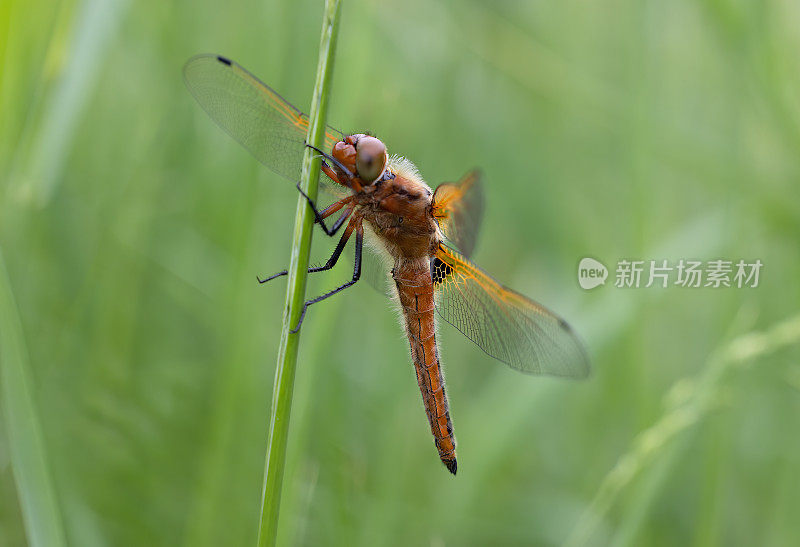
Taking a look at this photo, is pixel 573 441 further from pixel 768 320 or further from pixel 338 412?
pixel 338 412

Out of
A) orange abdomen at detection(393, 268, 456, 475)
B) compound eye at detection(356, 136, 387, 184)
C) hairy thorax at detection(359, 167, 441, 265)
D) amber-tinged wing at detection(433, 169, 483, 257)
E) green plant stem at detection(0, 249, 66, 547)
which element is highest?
amber-tinged wing at detection(433, 169, 483, 257)

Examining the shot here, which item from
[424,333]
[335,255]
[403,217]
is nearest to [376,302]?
[424,333]

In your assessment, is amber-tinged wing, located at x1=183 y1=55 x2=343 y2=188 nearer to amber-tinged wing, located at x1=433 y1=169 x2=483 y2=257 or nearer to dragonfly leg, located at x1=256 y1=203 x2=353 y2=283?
dragonfly leg, located at x1=256 y1=203 x2=353 y2=283

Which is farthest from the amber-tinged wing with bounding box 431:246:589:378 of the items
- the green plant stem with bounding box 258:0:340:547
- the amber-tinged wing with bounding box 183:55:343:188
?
the green plant stem with bounding box 258:0:340:547

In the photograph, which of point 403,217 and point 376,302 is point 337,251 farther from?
point 376,302

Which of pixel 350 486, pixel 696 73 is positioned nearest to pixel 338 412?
pixel 350 486
